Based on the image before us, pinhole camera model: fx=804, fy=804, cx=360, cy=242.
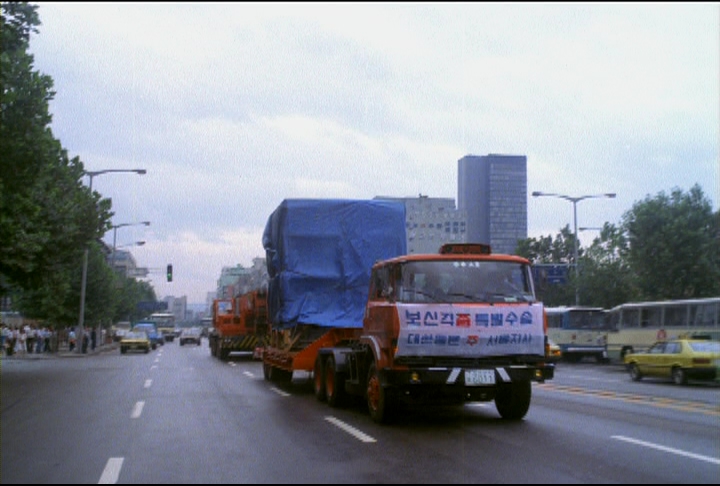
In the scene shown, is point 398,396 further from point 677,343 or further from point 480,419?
point 677,343

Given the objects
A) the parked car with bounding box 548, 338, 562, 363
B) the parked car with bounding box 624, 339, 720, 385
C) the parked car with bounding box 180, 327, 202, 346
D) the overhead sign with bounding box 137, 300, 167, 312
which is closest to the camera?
the parked car with bounding box 548, 338, 562, 363

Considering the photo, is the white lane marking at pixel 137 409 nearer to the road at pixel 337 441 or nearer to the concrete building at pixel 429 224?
the road at pixel 337 441

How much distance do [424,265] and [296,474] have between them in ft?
14.8

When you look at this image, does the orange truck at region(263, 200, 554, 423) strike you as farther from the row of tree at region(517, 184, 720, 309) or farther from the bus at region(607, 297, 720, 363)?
the row of tree at region(517, 184, 720, 309)

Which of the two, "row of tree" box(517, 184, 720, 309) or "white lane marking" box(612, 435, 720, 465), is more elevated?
"row of tree" box(517, 184, 720, 309)

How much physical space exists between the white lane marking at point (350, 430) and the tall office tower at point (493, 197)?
16539 centimetres

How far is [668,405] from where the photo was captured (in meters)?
16.0

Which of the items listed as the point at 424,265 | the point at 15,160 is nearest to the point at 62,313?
the point at 15,160

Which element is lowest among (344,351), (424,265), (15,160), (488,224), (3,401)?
(3,401)

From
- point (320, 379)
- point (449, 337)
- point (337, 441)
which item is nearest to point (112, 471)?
point (337, 441)

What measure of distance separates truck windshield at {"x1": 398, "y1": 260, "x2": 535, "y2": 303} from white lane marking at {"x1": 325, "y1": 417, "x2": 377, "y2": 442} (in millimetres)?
2014

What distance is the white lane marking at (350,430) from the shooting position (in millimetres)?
10844

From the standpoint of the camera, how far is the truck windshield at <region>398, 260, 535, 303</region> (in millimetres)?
11812

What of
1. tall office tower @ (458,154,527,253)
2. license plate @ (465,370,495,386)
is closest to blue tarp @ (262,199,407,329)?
license plate @ (465,370,495,386)
